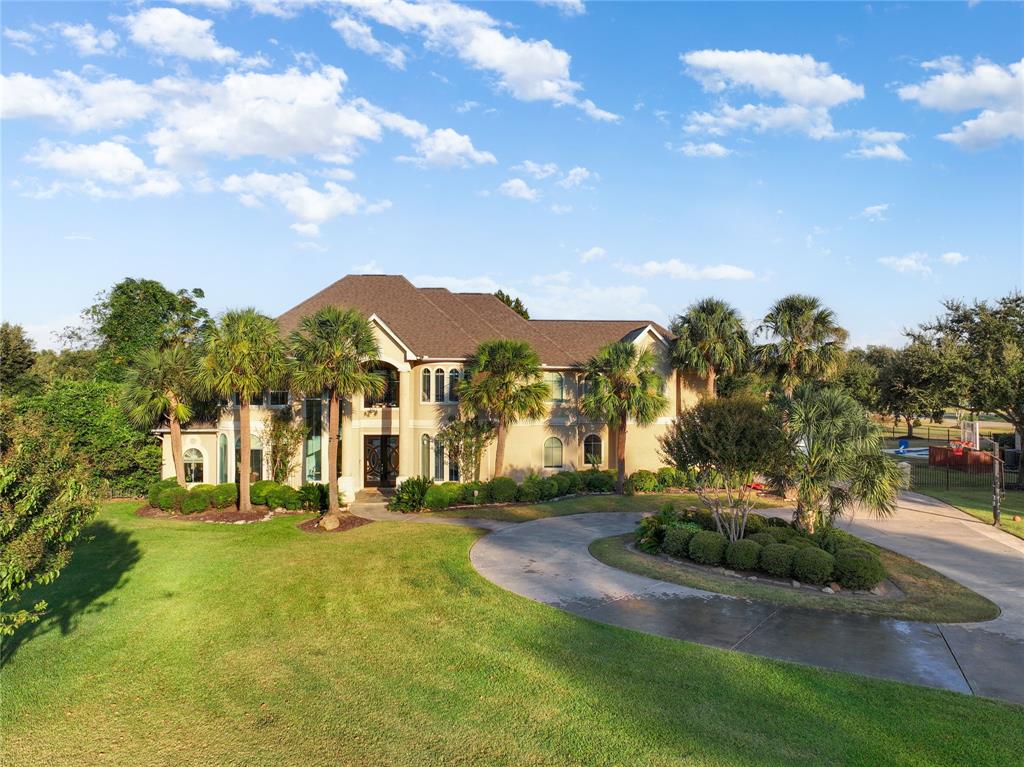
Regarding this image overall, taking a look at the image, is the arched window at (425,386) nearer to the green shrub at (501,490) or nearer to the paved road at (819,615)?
the green shrub at (501,490)

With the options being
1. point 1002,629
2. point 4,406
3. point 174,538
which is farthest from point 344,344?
point 1002,629

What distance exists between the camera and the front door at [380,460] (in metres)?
31.3

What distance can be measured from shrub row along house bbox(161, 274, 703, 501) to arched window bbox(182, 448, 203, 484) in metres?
0.05

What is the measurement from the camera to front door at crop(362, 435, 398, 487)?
31312 mm

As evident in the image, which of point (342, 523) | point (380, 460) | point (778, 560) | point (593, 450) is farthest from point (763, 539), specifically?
point (380, 460)

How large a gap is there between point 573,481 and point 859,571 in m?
15.6

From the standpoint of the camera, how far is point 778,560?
52.0 ft

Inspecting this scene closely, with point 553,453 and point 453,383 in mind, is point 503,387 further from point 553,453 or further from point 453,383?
point 553,453

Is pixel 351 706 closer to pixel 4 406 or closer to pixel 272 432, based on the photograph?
pixel 4 406

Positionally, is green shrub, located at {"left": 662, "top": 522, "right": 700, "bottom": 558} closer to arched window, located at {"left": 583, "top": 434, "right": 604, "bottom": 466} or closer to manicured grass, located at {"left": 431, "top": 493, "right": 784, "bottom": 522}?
manicured grass, located at {"left": 431, "top": 493, "right": 784, "bottom": 522}

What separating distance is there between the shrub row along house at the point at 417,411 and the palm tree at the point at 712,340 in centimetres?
160

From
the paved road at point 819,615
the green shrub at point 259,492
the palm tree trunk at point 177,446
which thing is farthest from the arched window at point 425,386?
the paved road at point 819,615

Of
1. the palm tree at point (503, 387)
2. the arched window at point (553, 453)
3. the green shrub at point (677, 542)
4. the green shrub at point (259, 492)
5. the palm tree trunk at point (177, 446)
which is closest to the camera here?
the green shrub at point (677, 542)


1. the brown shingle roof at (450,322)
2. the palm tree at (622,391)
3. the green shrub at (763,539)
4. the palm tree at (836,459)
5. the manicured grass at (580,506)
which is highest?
the brown shingle roof at (450,322)
